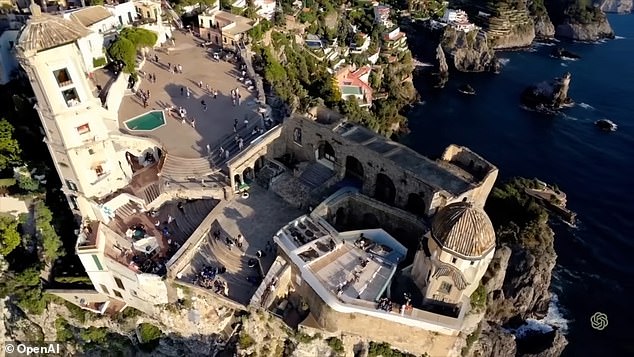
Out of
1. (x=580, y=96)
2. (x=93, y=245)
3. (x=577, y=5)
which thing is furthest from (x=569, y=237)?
(x=577, y=5)

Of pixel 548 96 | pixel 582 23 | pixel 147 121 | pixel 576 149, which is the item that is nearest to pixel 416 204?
pixel 147 121

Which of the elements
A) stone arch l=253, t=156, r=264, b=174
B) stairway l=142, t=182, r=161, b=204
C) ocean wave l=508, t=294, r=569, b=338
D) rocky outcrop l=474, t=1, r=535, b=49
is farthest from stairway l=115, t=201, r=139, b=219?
rocky outcrop l=474, t=1, r=535, b=49

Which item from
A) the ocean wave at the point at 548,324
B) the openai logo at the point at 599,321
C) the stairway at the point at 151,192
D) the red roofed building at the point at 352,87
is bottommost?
the openai logo at the point at 599,321

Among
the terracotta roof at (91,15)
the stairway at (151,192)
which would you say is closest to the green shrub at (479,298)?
the stairway at (151,192)

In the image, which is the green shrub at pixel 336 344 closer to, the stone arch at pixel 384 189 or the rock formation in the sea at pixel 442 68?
the stone arch at pixel 384 189

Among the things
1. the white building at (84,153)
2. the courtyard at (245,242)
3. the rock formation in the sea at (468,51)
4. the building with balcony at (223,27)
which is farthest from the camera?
the rock formation in the sea at (468,51)

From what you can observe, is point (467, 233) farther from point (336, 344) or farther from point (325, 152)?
point (325, 152)
